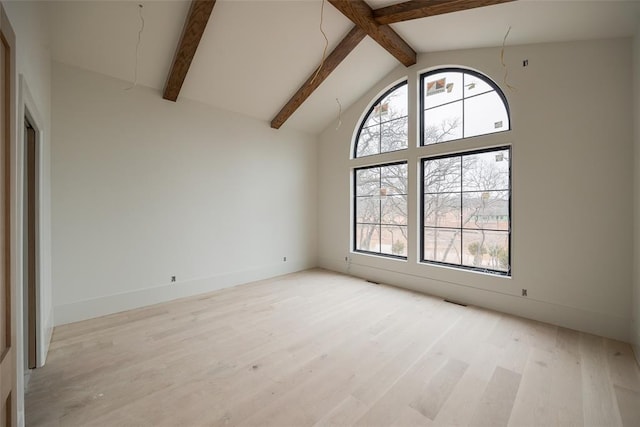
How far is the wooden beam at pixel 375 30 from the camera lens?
116 inches

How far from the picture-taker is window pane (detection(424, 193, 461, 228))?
384cm

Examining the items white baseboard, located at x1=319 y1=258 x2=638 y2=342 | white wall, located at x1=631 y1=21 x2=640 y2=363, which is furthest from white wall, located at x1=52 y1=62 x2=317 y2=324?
white wall, located at x1=631 y1=21 x2=640 y2=363

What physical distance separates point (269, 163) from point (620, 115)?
4451 millimetres

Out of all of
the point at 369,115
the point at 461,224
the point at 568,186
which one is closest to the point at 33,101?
the point at 369,115

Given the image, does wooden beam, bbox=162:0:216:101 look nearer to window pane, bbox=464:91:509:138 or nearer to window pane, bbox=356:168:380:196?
window pane, bbox=356:168:380:196

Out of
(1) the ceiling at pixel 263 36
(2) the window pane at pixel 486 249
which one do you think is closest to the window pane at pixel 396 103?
(1) the ceiling at pixel 263 36

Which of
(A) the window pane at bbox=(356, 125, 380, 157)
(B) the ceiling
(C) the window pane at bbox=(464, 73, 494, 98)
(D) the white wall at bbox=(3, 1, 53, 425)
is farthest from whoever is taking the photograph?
(A) the window pane at bbox=(356, 125, 380, 157)

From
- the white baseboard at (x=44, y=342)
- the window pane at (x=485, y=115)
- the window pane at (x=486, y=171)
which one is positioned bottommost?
the white baseboard at (x=44, y=342)

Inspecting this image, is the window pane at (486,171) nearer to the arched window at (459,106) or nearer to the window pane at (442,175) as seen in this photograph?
the window pane at (442,175)

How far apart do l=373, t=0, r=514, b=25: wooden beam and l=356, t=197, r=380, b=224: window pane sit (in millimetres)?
2664

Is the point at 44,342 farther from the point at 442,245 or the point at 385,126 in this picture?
the point at 385,126

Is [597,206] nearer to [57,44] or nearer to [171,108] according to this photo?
[171,108]

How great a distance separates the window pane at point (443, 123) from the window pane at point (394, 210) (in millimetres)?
996

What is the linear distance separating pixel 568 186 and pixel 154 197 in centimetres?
494
